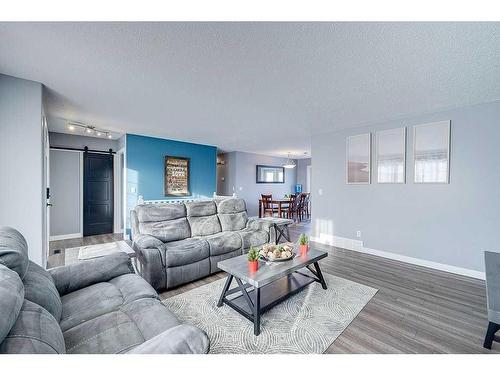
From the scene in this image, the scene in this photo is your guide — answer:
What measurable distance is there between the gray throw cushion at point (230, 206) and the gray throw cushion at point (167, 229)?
76 cm

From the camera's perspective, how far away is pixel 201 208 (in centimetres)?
371

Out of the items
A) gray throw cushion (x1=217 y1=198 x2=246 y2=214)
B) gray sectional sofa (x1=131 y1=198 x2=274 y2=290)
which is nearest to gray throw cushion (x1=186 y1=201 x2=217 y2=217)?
gray sectional sofa (x1=131 y1=198 x2=274 y2=290)

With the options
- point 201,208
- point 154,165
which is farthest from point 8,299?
point 154,165

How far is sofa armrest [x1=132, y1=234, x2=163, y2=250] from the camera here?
8.50 ft

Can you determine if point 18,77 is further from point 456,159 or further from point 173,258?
point 456,159

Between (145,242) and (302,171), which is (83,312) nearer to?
(145,242)

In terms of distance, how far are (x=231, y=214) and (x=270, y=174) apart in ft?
16.1

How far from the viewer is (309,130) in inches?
177

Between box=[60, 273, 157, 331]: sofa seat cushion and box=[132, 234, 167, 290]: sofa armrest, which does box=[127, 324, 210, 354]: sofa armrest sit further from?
box=[132, 234, 167, 290]: sofa armrest

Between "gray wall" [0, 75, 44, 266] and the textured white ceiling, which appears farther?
"gray wall" [0, 75, 44, 266]

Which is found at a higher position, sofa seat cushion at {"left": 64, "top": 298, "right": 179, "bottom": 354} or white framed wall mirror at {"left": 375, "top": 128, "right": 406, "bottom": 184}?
white framed wall mirror at {"left": 375, "top": 128, "right": 406, "bottom": 184}

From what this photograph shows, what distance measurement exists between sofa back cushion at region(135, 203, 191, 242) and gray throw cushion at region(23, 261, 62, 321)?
1.63 metres

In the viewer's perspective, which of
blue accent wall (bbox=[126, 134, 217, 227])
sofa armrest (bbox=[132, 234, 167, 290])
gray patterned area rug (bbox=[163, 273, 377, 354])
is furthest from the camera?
blue accent wall (bbox=[126, 134, 217, 227])
